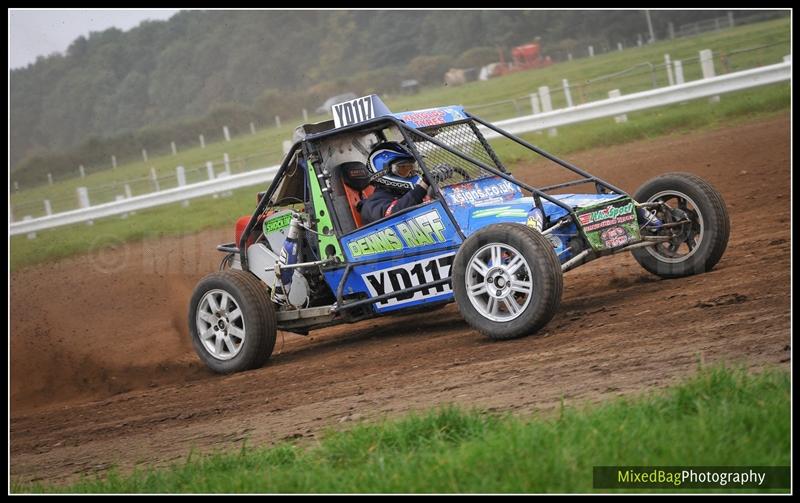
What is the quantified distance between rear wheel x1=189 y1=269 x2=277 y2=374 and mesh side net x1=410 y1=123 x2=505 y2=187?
1.74m

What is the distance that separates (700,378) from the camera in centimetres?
480

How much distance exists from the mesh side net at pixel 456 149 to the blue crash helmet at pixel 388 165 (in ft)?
0.45

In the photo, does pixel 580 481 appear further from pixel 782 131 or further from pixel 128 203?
pixel 128 203

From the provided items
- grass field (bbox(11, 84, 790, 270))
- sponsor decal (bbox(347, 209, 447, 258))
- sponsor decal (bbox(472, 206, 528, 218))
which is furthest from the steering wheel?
grass field (bbox(11, 84, 790, 270))

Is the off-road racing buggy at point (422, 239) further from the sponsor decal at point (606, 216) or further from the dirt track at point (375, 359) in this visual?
the dirt track at point (375, 359)

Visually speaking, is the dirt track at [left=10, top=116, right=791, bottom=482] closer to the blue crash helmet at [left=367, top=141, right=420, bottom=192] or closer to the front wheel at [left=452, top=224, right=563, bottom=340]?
the front wheel at [left=452, top=224, right=563, bottom=340]

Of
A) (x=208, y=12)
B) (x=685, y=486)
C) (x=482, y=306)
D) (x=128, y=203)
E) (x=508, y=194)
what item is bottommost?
(x=685, y=486)

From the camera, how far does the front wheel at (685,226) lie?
809cm

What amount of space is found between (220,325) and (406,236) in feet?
6.23

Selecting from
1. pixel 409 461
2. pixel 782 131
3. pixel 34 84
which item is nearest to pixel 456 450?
pixel 409 461

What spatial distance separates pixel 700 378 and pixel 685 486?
38.5 inches

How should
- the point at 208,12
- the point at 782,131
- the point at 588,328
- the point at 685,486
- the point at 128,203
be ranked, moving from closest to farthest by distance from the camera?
1. the point at 685,486
2. the point at 588,328
3. the point at 782,131
4. the point at 128,203
5. the point at 208,12

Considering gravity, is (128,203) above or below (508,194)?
above

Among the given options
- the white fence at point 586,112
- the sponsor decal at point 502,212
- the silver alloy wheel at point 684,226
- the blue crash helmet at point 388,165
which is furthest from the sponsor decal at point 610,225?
the white fence at point 586,112
